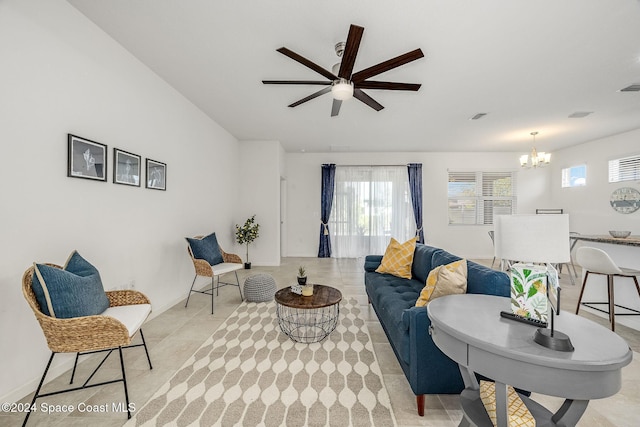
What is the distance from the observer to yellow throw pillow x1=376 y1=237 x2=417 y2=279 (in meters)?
3.16

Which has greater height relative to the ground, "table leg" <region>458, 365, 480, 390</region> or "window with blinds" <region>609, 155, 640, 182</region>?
"window with blinds" <region>609, 155, 640, 182</region>

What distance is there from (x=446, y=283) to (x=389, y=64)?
1703 mm

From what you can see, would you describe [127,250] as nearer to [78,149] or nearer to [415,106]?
[78,149]

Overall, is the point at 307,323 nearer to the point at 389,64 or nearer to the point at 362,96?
the point at 362,96

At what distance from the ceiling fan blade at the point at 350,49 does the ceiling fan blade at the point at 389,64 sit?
0.11 m

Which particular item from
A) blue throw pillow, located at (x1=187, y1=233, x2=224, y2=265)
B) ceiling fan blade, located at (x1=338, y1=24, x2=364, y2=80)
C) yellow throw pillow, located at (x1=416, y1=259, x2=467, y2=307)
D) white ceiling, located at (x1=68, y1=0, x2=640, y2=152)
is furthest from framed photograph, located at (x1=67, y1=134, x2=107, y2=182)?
yellow throw pillow, located at (x1=416, y1=259, x2=467, y2=307)

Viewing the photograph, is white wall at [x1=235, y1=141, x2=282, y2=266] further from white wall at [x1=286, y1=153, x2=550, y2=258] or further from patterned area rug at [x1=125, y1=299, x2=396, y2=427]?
patterned area rug at [x1=125, y1=299, x2=396, y2=427]

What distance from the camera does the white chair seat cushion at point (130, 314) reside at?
1760 millimetres

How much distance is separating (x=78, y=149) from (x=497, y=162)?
8.24 metres

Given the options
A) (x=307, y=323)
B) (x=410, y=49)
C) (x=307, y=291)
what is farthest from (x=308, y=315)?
(x=410, y=49)

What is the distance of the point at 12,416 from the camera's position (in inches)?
63.7

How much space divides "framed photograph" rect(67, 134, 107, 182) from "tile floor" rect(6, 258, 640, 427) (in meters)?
1.56

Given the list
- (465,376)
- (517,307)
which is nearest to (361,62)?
(517,307)

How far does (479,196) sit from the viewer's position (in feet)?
23.1
